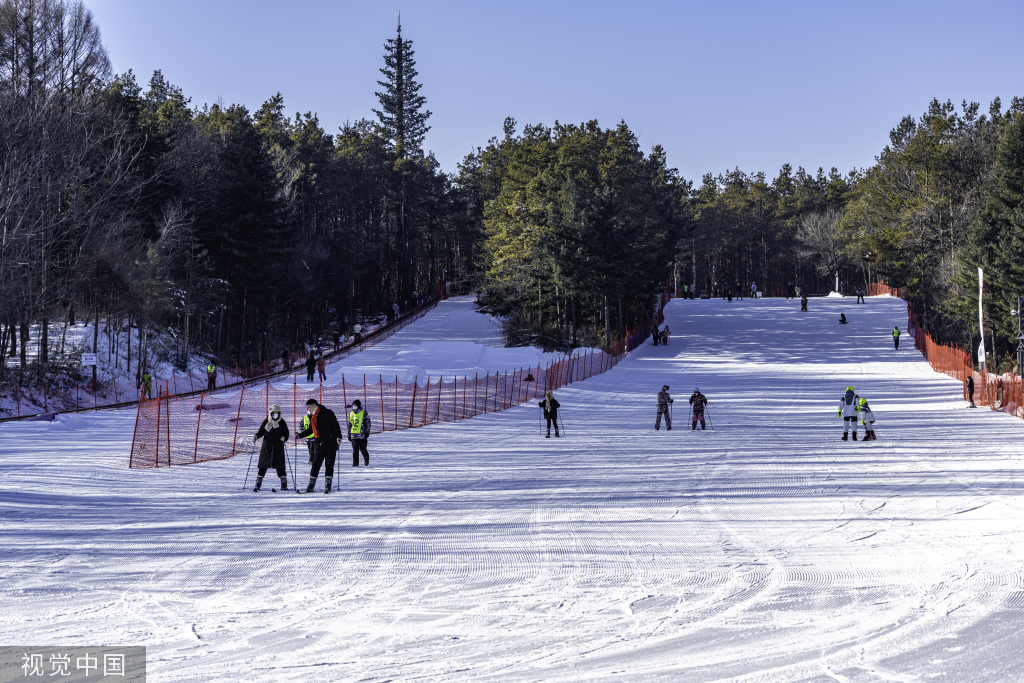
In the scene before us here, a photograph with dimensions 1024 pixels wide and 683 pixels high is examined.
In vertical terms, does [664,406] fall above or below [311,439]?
below

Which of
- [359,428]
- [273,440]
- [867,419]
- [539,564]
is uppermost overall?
[273,440]

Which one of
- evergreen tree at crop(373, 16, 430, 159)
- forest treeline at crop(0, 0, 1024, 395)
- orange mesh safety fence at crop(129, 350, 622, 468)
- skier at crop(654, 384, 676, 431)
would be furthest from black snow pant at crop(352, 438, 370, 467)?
evergreen tree at crop(373, 16, 430, 159)

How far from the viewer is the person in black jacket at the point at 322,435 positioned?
43.6 ft

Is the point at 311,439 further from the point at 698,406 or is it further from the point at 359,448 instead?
the point at 698,406

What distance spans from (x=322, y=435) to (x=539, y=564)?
5366 millimetres

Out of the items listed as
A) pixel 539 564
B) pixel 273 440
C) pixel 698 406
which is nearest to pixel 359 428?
pixel 273 440

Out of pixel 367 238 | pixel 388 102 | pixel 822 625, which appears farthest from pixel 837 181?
pixel 822 625

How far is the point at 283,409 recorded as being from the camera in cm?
2662

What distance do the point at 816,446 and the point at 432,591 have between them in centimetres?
1446

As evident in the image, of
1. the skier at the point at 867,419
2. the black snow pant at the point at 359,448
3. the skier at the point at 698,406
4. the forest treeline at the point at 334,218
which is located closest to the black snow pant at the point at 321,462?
the black snow pant at the point at 359,448

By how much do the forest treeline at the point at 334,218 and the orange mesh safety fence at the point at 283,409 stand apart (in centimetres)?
975

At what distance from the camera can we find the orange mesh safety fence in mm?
19156

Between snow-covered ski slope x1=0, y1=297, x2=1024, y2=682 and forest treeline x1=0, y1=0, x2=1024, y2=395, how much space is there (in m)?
20.2

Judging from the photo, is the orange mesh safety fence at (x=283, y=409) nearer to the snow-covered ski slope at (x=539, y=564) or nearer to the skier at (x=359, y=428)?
Answer: the snow-covered ski slope at (x=539, y=564)
